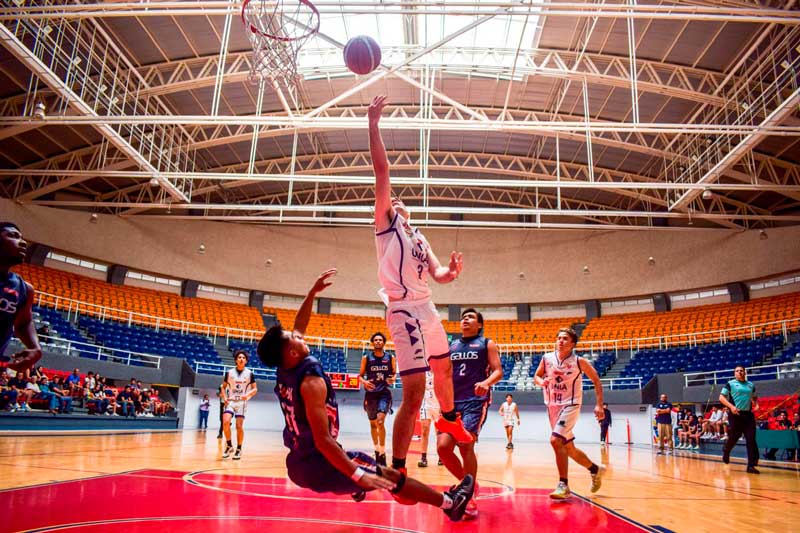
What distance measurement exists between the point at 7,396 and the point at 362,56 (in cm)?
1202

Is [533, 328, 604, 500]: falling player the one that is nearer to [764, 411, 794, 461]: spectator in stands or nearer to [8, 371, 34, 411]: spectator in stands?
[764, 411, 794, 461]: spectator in stands

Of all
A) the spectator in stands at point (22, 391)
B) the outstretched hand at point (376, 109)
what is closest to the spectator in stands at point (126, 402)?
the spectator in stands at point (22, 391)

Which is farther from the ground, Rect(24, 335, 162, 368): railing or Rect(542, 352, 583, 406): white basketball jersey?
Rect(24, 335, 162, 368): railing

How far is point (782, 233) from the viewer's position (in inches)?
1013

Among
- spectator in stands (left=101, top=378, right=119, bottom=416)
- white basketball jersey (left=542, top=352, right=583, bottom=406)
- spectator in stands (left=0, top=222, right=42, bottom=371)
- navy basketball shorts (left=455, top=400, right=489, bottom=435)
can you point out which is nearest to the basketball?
white basketball jersey (left=542, top=352, right=583, bottom=406)

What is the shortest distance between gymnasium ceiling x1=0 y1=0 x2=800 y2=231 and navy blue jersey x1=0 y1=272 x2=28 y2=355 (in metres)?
9.58

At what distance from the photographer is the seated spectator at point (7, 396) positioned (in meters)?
13.1

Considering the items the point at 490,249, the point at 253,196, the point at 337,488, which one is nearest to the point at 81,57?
the point at 253,196

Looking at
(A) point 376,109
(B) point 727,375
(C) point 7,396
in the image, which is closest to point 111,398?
(C) point 7,396

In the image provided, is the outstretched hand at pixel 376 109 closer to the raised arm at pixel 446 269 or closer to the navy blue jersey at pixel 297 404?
the raised arm at pixel 446 269

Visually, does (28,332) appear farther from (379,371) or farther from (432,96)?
(432,96)

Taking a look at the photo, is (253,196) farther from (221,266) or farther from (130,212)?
(130,212)

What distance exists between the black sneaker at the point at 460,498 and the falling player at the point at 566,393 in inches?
102

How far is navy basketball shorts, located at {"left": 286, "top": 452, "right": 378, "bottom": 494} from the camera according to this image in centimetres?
337
